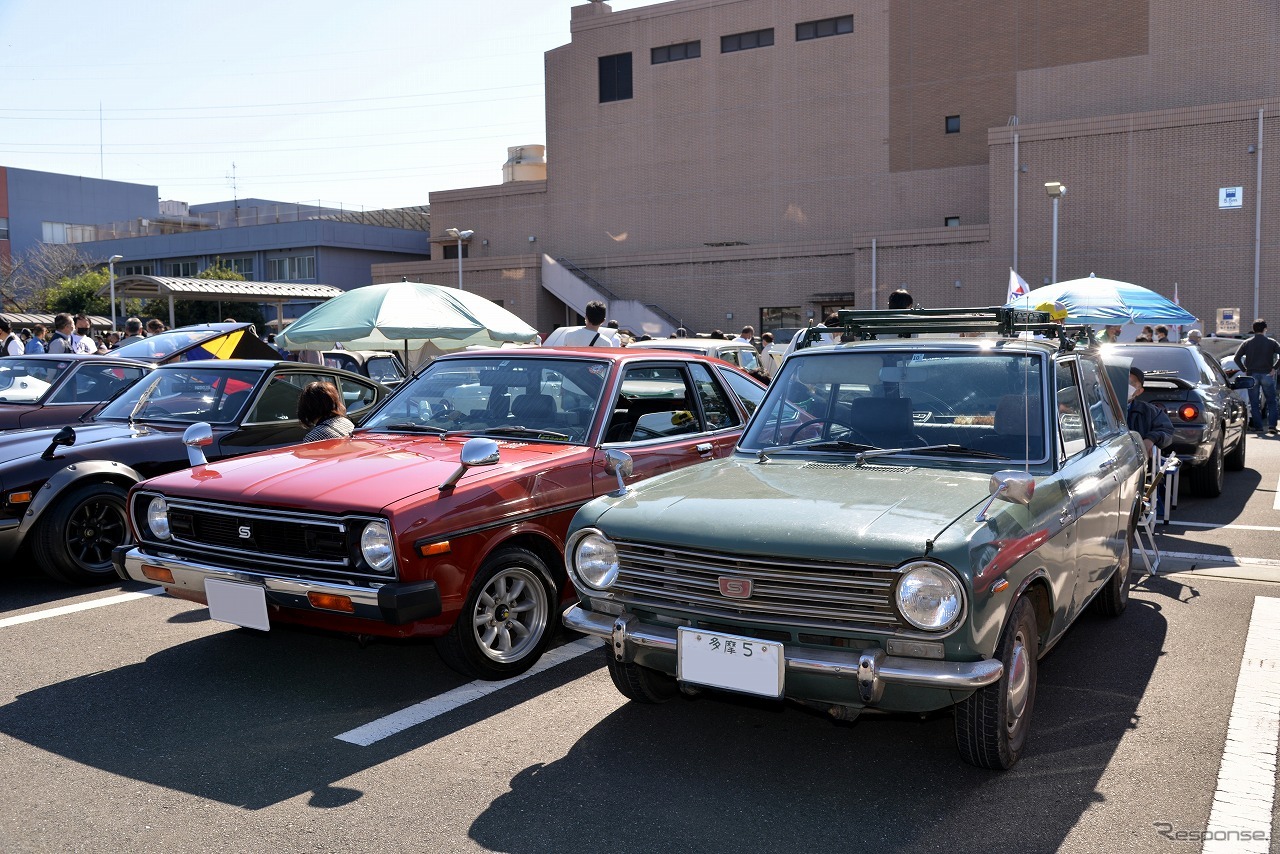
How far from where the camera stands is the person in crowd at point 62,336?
14.8 meters

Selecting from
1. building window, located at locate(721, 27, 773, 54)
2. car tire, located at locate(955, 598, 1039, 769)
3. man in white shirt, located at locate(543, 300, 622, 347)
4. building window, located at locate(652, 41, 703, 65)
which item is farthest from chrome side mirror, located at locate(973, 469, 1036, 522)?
building window, located at locate(652, 41, 703, 65)

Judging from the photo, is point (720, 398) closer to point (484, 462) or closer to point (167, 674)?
point (484, 462)

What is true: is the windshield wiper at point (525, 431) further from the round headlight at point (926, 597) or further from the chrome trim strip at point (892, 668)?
the round headlight at point (926, 597)

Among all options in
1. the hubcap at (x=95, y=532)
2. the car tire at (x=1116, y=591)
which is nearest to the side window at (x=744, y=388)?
the car tire at (x=1116, y=591)

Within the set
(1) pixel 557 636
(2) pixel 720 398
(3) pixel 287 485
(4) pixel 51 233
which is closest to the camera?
(3) pixel 287 485

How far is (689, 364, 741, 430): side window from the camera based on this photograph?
674 centimetres

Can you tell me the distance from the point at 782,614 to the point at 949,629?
1.92ft

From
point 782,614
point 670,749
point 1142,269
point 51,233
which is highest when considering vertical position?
point 51,233

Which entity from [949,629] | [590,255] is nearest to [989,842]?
[949,629]

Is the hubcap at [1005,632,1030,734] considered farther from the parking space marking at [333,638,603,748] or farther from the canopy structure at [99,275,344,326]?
the canopy structure at [99,275,344,326]

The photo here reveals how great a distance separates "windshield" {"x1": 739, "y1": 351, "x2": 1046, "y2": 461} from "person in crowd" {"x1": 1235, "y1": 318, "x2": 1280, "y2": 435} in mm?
14461

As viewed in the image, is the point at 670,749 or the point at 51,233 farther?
the point at 51,233

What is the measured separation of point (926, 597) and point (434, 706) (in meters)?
2.41

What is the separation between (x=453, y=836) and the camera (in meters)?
3.51
